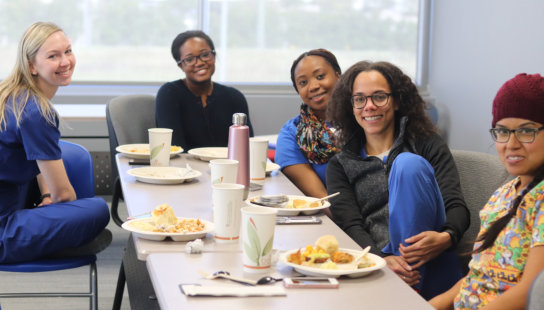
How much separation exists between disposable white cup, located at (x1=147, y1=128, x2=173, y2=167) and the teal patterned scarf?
57 centimetres

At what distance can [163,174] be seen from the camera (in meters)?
2.54

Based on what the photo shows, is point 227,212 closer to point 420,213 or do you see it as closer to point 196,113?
point 420,213

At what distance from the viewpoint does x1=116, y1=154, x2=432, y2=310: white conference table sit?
1.32 metres

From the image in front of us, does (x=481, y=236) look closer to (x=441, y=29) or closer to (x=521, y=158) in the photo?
(x=521, y=158)

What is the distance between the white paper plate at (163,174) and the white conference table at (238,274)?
245 millimetres

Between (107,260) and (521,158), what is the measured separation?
290cm

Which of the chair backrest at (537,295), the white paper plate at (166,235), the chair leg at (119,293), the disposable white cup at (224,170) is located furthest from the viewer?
the chair leg at (119,293)

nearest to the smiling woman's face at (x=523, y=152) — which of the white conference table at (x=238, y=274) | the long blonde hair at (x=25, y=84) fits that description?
the white conference table at (x=238, y=274)

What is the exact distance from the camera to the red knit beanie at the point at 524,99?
158 cm

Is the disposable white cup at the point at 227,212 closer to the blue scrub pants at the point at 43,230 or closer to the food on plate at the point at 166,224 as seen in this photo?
the food on plate at the point at 166,224

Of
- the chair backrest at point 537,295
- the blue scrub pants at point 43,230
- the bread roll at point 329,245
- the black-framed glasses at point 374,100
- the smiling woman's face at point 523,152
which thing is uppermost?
the black-framed glasses at point 374,100

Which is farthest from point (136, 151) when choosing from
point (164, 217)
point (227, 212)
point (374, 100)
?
point (227, 212)

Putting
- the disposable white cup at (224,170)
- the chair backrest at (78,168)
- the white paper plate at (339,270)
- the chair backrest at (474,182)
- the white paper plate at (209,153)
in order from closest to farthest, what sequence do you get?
the white paper plate at (339,270)
the disposable white cup at (224,170)
the chair backrest at (474,182)
the chair backrest at (78,168)
the white paper plate at (209,153)

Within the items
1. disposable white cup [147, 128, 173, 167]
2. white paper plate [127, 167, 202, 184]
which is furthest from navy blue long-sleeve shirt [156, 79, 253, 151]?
white paper plate [127, 167, 202, 184]
